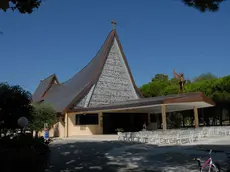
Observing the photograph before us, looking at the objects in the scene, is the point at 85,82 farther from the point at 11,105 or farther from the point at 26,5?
the point at 26,5

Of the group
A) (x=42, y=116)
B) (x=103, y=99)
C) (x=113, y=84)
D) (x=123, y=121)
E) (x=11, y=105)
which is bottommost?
(x=123, y=121)

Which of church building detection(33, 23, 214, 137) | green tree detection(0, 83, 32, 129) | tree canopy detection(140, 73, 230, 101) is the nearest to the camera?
green tree detection(0, 83, 32, 129)

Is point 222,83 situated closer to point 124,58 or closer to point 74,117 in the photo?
point 124,58

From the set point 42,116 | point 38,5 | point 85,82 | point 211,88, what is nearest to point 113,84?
point 85,82

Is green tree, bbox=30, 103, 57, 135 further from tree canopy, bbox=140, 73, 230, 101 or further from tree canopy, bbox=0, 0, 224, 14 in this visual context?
tree canopy, bbox=140, 73, 230, 101

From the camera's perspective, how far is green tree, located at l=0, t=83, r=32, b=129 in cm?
1447

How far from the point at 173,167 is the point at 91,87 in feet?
67.6

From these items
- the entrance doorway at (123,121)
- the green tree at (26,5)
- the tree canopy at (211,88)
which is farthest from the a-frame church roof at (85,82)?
the green tree at (26,5)

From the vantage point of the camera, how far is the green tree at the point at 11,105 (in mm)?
14469

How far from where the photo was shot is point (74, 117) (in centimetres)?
2711

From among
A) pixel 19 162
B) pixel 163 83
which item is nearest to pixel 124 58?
pixel 163 83

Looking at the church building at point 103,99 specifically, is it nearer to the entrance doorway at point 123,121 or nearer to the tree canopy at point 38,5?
the entrance doorway at point 123,121

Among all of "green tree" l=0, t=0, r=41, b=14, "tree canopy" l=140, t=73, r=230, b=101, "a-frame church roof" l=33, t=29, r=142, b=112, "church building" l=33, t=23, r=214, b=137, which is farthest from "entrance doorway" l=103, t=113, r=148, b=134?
"green tree" l=0, t=0, r=41, b=14

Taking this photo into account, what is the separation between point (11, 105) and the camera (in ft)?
48.4
